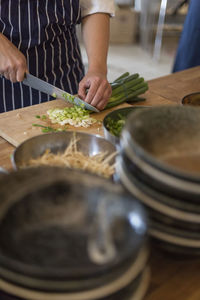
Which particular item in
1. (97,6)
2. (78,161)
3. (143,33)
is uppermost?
(97,6)

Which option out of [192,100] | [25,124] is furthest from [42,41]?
[192,100]

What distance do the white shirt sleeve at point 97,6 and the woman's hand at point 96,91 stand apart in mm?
419

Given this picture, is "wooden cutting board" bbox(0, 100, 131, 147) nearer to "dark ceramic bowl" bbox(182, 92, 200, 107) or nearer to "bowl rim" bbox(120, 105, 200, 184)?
"dark ceramic bowl" bbox(182, 92, 200, 107)

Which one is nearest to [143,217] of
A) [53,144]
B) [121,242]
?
[121,242]

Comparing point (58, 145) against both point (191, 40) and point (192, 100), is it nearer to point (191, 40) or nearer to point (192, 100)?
point (192, 100)

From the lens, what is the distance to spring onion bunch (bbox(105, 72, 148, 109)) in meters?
1.64

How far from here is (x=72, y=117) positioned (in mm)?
1468

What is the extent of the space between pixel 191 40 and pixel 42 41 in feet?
5.89

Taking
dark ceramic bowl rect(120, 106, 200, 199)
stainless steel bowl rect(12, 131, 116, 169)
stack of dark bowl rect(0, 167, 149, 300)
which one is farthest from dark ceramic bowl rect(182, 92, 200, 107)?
stack of dark bowl rect(0, 167, 149, 300)

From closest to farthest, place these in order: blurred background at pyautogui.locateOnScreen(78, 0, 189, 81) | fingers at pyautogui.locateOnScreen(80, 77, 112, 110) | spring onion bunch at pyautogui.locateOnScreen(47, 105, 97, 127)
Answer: spring onion bunch at pyautogui.locateOnScreen(47, 105, 97, 127) → fingers at pyautogui.locateOnScreen(80, 77, 112, 110) → blurred background at pyautogui.locateOnScreen(78, 0, 189, 81)

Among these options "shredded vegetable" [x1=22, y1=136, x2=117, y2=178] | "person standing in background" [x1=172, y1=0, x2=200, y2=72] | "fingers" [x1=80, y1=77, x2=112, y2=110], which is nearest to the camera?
"shredded vegetable" [x1=22, y1=136, x2=117, y2=178]

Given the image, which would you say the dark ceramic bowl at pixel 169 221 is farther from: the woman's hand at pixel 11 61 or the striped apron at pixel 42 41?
the striped apron at pixel 42 41

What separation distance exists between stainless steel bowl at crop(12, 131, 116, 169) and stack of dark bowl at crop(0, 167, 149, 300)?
0.34 metres

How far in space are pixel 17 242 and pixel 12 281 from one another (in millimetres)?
67
